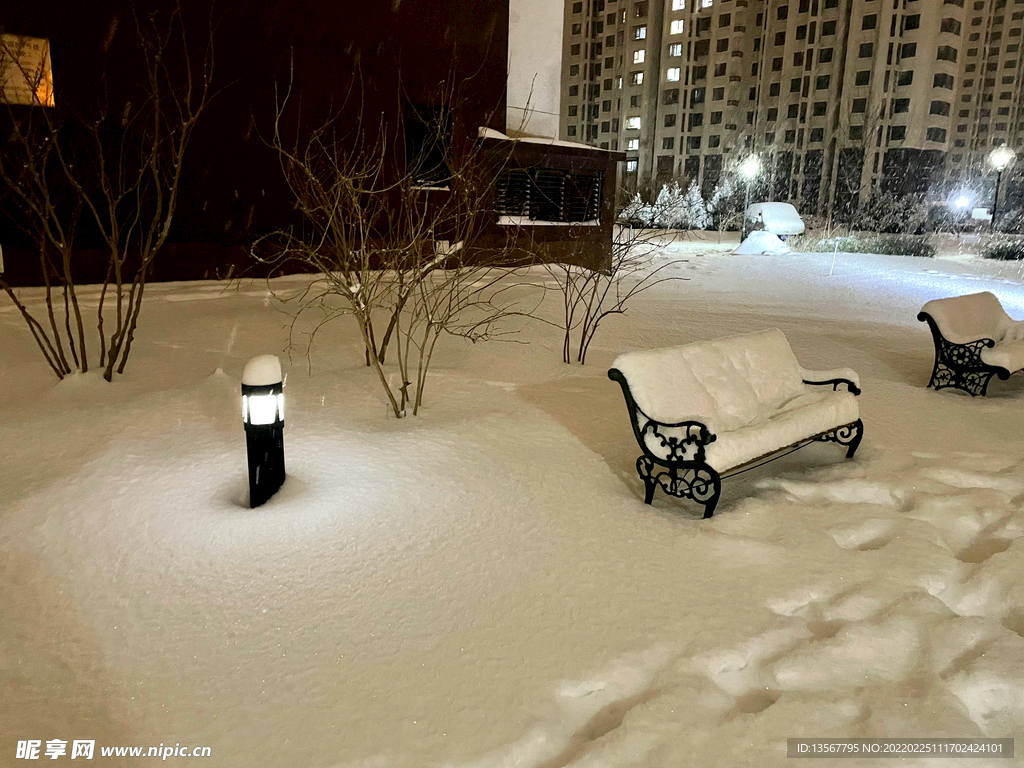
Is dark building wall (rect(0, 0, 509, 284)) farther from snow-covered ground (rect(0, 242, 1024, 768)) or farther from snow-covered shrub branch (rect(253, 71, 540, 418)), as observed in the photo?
snow-covered ground (rect(0, 242, 1024, 768))

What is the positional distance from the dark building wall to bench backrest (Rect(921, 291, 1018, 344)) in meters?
7.47

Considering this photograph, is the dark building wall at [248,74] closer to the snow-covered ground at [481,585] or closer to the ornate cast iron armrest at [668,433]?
the snow-covered ground at [481,585]

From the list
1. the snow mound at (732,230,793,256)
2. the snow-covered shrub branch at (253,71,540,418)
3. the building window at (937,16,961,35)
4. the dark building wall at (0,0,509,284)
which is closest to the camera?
the snow-covered shrub branch at (253,71,540,418)

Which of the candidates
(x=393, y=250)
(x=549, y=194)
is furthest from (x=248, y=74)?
(x=393, y=250)

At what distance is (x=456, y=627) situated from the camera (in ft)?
10.9

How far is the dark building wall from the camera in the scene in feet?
34.9

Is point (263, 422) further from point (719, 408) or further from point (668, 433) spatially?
point (719, 408)

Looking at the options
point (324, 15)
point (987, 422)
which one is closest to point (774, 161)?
point (324, 15)

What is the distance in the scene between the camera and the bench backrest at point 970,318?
732cm

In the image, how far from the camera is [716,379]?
16.5 feet

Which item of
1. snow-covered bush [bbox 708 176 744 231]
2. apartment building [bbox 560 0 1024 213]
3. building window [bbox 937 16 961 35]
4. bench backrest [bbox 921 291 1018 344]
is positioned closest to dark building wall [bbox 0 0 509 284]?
bench backrest [bbox 921 291 1018 344]

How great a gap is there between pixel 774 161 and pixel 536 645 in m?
57.0

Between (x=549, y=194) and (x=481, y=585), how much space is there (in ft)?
48.1

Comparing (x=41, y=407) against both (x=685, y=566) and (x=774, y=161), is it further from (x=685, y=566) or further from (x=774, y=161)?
(x=774, y=161)
